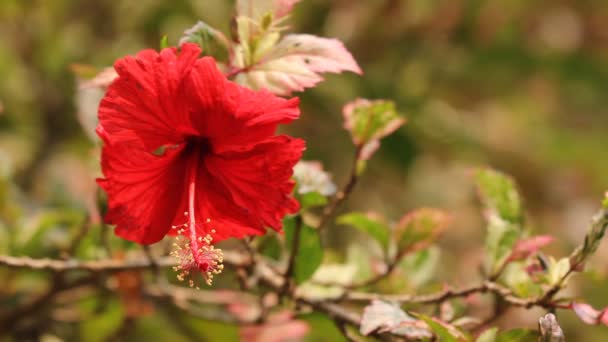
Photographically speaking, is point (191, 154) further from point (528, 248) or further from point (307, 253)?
point (528, 248)

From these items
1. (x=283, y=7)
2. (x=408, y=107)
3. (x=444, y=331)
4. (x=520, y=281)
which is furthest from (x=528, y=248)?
(x=408, y=107)

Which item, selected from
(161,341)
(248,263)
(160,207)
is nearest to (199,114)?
(160,207)

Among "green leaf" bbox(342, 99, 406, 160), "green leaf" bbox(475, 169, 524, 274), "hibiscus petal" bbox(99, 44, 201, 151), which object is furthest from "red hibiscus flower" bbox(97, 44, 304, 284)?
"green leaf" bbox(475, 169, 524, 274)

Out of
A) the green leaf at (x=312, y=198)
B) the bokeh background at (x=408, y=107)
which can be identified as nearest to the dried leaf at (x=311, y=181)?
the green leaf at (x=312, y=198)

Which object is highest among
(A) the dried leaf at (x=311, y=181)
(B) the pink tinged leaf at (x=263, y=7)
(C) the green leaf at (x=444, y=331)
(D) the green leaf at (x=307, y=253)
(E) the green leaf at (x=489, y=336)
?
(B) the pink tinged leaf at (x=263, y=7)

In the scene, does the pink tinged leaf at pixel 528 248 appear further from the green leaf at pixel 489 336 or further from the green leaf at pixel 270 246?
the green leaf at pixel 270 246
